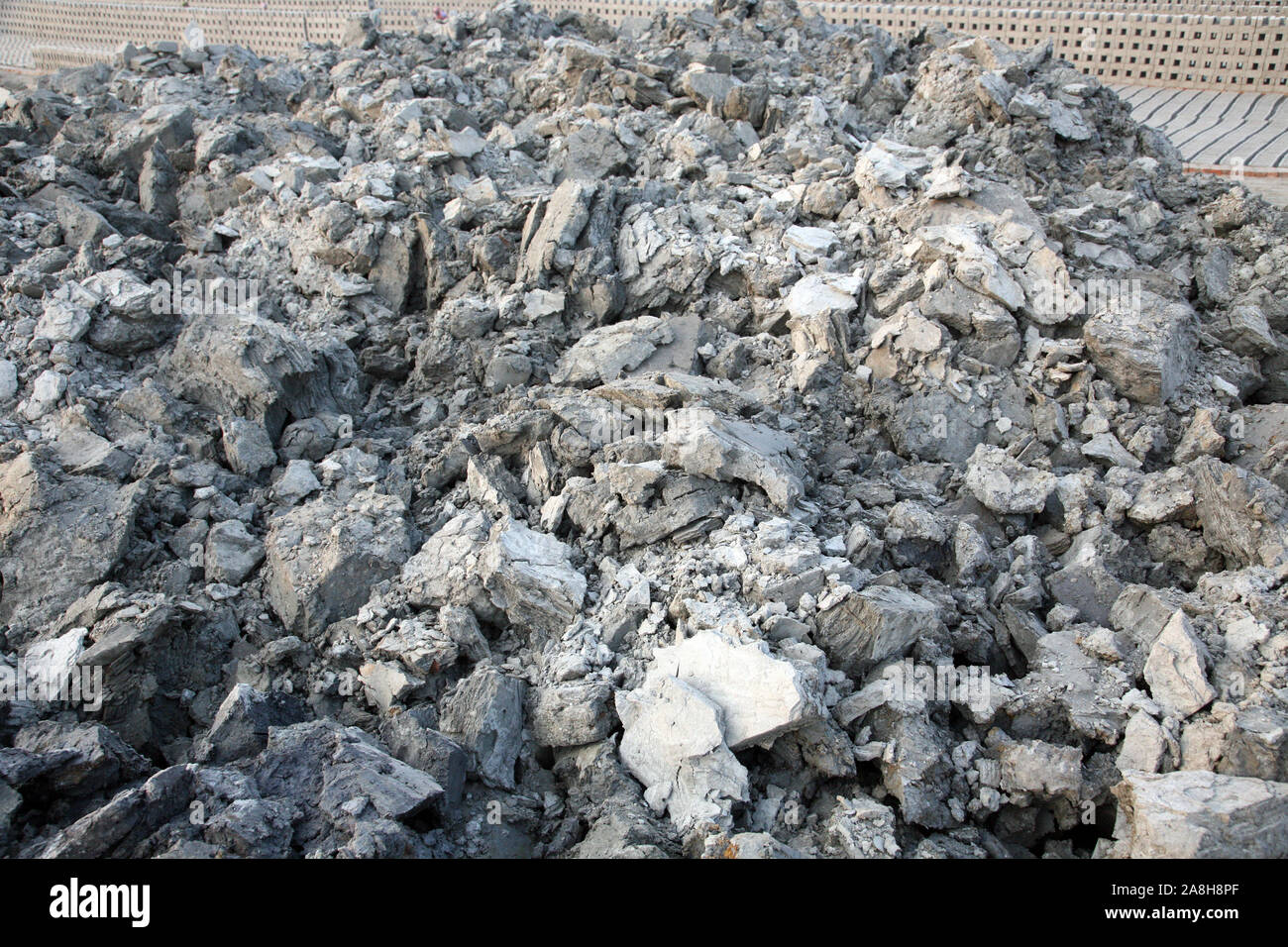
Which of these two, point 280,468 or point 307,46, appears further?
point 307,46

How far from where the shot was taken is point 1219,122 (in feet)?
55.4

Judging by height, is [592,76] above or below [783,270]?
above

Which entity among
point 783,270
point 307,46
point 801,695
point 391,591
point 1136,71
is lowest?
point 391,591

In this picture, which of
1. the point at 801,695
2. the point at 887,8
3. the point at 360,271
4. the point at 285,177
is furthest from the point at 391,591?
the point at 887,8

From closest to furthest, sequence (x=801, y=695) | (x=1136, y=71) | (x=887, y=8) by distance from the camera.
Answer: (x=801, y=695)
(x=1136, y=71)
(x=887, y=8)

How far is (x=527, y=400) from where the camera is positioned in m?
6.62

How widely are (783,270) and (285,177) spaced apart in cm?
549

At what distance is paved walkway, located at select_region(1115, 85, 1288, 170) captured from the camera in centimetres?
1512

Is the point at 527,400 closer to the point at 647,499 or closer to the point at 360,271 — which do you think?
the point at 647,499

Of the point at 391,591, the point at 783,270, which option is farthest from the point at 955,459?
the point at 391,591

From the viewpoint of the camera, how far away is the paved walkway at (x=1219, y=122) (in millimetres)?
15117

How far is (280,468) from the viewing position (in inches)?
260
